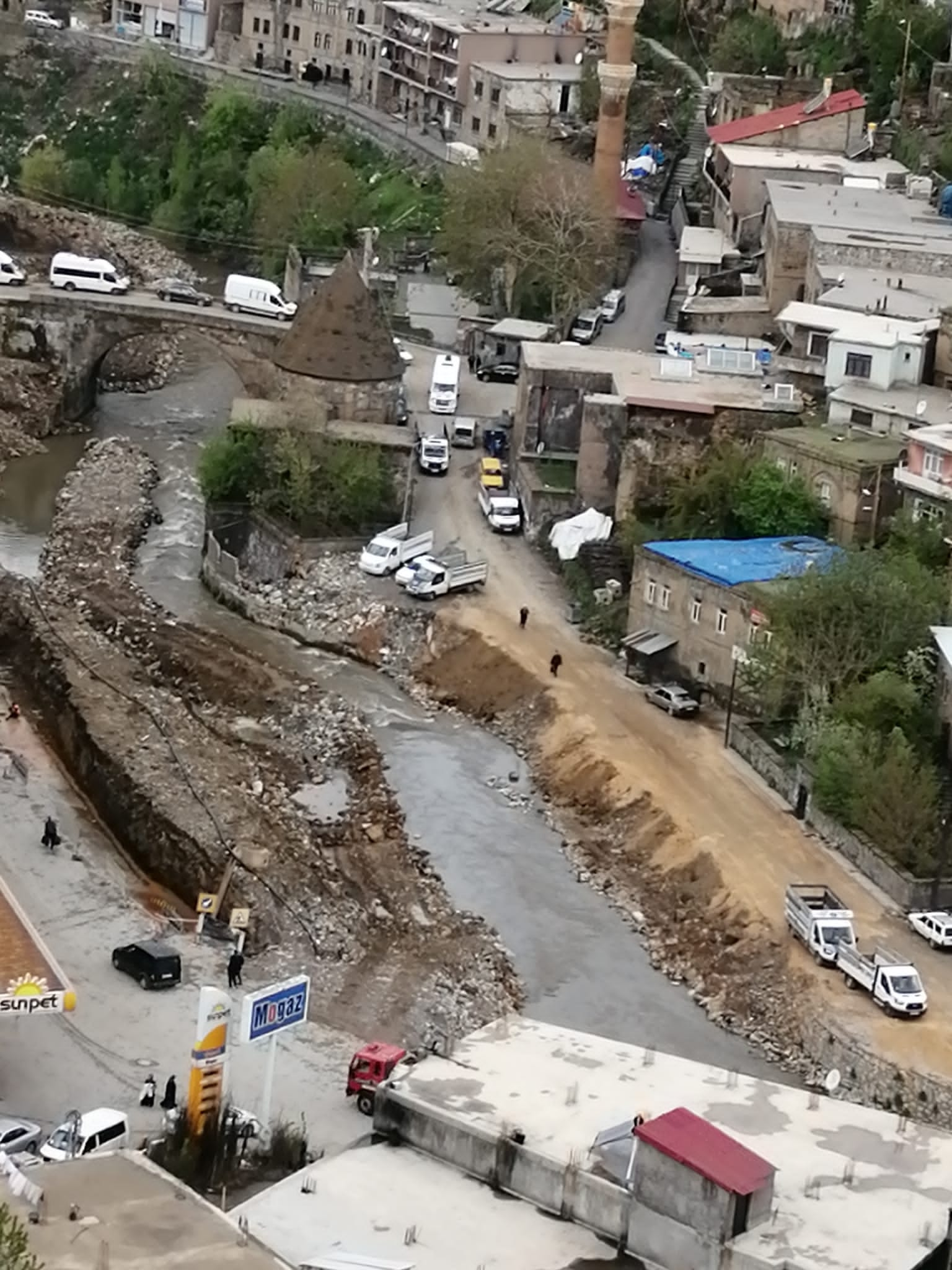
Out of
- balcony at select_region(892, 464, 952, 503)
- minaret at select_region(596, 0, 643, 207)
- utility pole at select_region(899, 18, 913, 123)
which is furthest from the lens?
utility pole at select_region(899, 18, 913, 123)

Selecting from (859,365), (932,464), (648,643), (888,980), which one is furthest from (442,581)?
(888,980)

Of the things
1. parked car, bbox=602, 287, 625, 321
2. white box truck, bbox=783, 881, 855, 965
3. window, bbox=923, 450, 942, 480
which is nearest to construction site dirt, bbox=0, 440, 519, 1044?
white box truck, bbox=783, 881, 855, 965

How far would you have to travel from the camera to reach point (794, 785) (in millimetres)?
47156

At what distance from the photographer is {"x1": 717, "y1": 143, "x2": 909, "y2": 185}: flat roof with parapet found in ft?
245

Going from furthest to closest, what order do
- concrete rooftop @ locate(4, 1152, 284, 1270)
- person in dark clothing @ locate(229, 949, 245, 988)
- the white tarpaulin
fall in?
the white tarpaulin, person in dark clothing @ locate(229, 949, 245, 988), concrete rooftop @ locate(4, 1152, 284, 1270)

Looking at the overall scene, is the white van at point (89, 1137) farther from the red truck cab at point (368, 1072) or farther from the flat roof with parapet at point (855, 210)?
the flat roof with parapet at point (855, 210)

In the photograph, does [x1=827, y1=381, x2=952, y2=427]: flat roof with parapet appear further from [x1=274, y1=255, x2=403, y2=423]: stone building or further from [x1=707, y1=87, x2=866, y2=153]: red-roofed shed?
[x1=707, y1=87, x2=866, y2=153]: red-roofed shed

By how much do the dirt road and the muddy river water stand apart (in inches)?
52.3

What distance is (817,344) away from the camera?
2408 inches

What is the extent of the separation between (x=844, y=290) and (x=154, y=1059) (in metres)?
30.5

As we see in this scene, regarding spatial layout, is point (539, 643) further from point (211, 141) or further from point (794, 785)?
point (211, 141)

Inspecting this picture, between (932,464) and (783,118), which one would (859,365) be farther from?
(783,118)

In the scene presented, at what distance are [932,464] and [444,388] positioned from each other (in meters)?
15.6

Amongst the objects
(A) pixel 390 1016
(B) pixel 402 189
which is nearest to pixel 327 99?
(B) pixel 402 189
